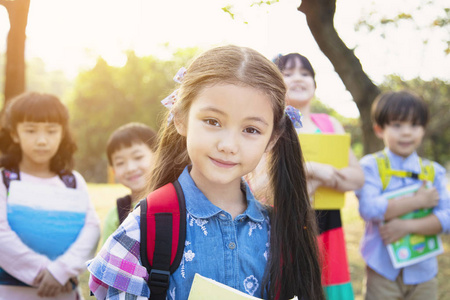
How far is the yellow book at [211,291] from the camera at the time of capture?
4.10 feet

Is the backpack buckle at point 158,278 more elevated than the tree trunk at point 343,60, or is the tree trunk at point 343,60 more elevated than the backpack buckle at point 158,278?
the tree trunk at point 343,60

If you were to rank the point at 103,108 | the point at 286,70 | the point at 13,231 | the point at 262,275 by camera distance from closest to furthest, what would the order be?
the point at 262,275
the point at 13,231
the point at 286,70
the point at 103,108

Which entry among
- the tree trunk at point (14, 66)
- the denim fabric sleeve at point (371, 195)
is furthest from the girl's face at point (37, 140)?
the denim fabric sleeve at point (371, 195)

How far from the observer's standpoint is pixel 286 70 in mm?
2551

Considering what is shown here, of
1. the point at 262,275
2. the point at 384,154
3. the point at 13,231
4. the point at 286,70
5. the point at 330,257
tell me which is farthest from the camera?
the point at 384,154

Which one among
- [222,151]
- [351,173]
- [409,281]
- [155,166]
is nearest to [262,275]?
[222,151]

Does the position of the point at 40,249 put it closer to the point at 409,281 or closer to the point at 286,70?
the point at 286,70

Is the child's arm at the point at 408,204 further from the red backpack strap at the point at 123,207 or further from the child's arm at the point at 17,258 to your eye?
the child's arm at the point at 17,258

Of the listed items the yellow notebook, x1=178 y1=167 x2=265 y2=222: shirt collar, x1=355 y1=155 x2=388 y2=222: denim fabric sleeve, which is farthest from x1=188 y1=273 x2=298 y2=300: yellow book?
x1=355 y1=155 x2=388 y2=222: denim fabric sleeve

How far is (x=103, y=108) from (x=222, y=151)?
906 inches

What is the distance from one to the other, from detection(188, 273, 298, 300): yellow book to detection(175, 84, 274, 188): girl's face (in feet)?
1.00

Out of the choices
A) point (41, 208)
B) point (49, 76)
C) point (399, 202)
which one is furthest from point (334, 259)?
point (49, 76)

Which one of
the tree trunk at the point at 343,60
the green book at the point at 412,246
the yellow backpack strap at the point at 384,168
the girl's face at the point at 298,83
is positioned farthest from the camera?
the tree trunk at the point at 343,60

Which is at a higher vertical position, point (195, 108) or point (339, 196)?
point (195, 108)
